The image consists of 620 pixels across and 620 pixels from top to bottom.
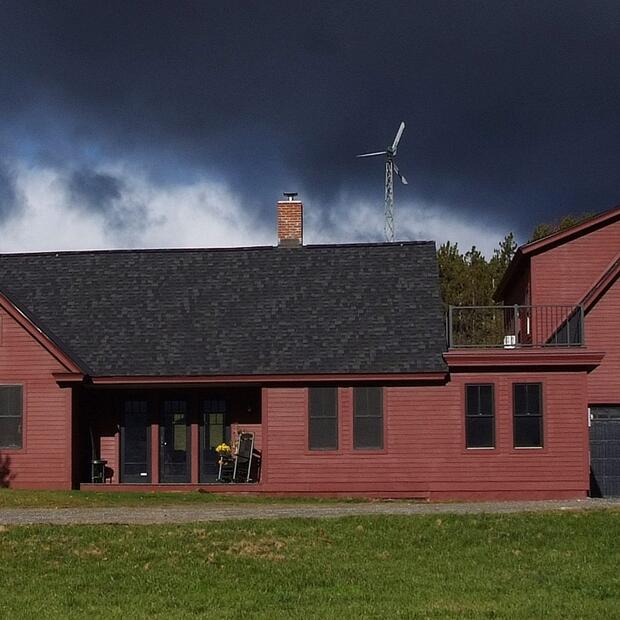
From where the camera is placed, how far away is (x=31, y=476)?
90.1 feet

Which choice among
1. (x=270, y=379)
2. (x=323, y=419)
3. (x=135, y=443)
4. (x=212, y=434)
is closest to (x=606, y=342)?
(x=323, y=419)

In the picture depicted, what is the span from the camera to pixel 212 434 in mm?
28812

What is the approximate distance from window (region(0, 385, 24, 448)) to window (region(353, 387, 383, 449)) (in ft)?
26.0

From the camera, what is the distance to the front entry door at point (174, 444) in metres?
28.7

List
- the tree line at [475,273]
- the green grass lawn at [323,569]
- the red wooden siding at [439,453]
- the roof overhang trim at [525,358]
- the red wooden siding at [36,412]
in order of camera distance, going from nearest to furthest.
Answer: the green grass lawn at [323,569] → the roof overhang trim at [525,358] → the red wooden siding at [439,453] → the red wooden siding at [36,412] → the tree line at [475,273]

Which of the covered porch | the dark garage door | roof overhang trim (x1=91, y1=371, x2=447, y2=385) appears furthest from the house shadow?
the dark garage door

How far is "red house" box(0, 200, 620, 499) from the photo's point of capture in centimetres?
2706

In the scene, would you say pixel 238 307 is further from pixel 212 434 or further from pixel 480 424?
pixel 480 424

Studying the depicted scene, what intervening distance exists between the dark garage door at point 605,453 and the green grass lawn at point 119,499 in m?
7.48

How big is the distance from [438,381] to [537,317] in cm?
656

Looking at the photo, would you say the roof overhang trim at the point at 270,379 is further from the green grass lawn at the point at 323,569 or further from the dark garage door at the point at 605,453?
the green grass lawn at the point at 323,569

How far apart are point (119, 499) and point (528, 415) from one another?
31.2 ft

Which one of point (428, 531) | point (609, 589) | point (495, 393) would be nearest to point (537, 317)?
point (495, 393)

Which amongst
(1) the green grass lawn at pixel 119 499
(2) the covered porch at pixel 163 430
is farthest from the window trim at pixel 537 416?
(2) the covered porch at pixel 163 430
